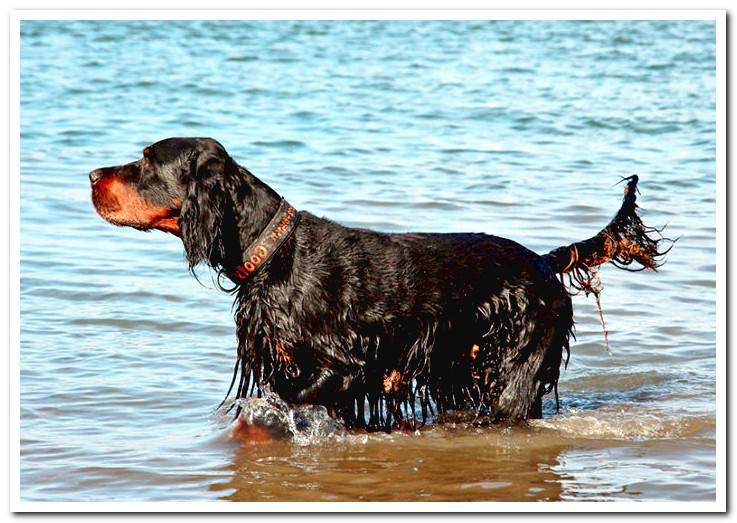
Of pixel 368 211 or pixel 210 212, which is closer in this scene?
pixel 210 212

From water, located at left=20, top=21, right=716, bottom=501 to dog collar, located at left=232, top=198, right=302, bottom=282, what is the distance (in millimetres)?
932

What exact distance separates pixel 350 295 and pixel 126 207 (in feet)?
3.89

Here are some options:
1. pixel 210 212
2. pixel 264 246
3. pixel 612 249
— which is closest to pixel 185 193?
pixel 210 212

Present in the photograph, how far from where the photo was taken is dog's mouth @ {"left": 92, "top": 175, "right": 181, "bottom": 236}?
5680 mm

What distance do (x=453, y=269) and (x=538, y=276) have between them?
0.48 meters

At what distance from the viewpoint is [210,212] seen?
5539 millimetres

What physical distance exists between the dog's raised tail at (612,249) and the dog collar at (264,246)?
1525 mm

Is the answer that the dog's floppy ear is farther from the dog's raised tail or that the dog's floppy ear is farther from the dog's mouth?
the dog's raised tail

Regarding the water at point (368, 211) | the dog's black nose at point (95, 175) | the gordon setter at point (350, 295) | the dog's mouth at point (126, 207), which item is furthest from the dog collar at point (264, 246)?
the water at point (368, 211)

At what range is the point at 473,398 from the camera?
20.1ft

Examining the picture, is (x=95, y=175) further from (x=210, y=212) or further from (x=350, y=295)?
(x=350, y=295)

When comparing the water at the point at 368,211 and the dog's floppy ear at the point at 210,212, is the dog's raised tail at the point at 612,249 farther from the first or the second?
the dog's floppy ear at the point at 210,212

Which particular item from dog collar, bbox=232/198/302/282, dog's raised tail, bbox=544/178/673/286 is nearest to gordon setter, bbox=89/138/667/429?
dog collar, bbox=232/198/302/282

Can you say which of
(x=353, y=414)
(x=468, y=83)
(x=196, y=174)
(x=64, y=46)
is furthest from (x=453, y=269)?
(x=64, y=46)
